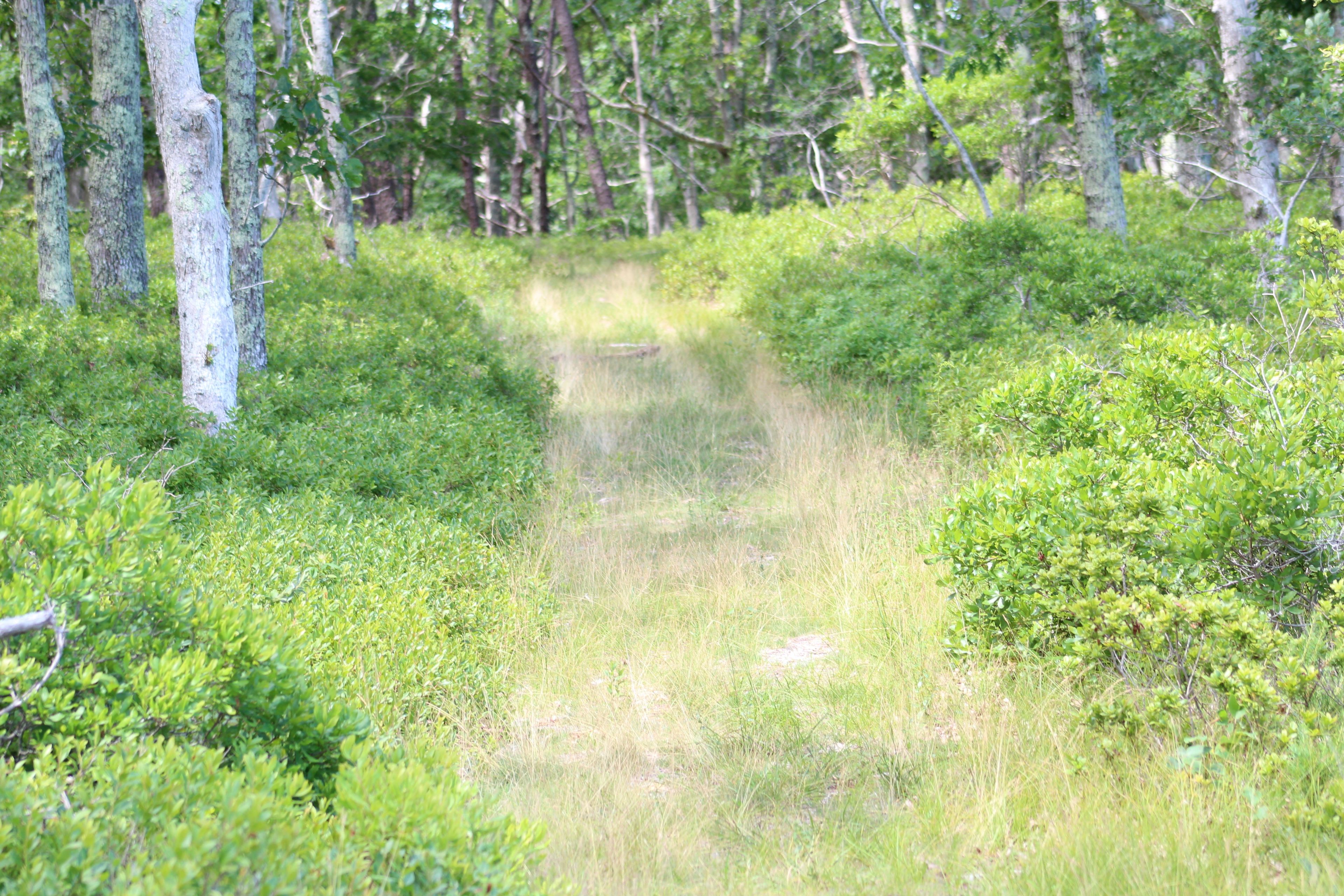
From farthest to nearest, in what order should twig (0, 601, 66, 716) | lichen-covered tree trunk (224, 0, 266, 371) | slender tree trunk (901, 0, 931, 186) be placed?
slender tree trunk (901, 0, 931, 186)
lichen-covered tree trunk (224, 0, 266, 371)
twig (0, 601, 66, 716)

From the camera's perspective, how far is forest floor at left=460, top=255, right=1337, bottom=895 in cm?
313

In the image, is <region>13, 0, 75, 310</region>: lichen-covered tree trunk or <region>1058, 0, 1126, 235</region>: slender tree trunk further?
<region>1058, 0, 1126, 235</region>: slender tree trunk

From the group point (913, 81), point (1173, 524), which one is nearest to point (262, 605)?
point (1173, 524)

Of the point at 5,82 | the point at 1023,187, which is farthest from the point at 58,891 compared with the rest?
the point at 5,82

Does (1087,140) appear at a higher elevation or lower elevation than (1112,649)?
higher

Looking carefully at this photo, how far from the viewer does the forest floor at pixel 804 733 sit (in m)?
3.13

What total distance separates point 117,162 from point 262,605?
8378 millimetres

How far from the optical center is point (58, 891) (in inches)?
79.9

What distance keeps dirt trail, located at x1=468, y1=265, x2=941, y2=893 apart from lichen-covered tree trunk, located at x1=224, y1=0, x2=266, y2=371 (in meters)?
2.62

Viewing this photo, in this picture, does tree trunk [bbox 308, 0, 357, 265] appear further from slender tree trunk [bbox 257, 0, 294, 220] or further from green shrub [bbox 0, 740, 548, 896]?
green shrub [bbox 0, 740, 548, 896]

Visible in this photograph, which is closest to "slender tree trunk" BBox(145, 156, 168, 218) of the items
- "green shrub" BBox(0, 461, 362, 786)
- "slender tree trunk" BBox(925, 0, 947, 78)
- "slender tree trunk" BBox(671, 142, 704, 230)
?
"slender tree trunk" BBox(671, 142, 704, 230)

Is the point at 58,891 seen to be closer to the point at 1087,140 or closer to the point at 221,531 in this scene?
the point at 221,531

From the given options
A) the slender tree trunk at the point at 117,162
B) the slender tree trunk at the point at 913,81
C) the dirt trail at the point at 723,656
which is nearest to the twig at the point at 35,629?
the dirt trail at the point at 723,656

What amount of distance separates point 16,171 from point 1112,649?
84.1 feet
